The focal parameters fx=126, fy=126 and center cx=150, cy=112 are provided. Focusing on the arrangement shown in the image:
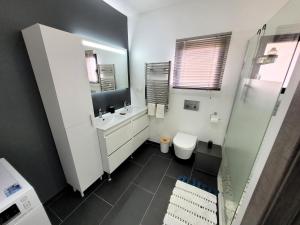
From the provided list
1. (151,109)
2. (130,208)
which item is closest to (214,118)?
(151,109)

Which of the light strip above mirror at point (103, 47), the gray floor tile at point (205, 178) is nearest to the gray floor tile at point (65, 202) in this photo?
the gray floor tile at point (205, 178)

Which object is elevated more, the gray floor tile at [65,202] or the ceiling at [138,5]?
the ceiling at [138,5]

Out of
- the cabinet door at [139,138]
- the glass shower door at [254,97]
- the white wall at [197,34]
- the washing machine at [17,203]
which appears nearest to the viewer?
the washing machine at [17,203]

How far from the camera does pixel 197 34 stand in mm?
1974

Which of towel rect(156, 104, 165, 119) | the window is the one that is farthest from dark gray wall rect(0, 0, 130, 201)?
towel rect(156, 104, 165, 119)

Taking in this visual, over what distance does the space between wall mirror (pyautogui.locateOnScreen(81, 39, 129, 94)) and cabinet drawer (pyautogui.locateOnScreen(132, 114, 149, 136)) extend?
0.74 m

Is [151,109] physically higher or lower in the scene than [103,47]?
lower

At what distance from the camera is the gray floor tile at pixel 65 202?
151 centimetres

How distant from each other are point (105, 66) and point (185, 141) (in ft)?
6.21

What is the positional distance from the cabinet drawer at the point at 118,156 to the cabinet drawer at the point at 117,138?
7cm

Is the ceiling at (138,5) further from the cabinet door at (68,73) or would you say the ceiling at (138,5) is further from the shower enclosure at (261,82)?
the shower enclosure at (261,82)

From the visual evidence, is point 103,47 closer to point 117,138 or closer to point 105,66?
point 105,66

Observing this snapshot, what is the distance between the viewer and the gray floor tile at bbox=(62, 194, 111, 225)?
1415mm

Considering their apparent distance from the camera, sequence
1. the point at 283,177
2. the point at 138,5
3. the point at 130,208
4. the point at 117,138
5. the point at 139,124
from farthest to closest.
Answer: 1. the point at 139,124
2. the point at 138,5
3. the point at 117,138
4. the point at 130,208
5. the point at 283,177
